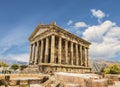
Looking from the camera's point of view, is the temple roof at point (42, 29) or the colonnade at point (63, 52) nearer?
the temple roof at point (42, 29)

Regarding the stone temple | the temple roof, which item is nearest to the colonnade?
the stone temple

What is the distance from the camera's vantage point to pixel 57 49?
48344 millimetres

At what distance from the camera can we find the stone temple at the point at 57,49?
135 feet

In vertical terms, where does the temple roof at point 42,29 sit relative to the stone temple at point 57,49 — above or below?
above

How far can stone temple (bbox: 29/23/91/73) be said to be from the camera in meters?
41.1

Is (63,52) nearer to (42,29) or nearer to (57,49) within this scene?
(57,49)

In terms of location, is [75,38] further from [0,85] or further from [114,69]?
[0,85]

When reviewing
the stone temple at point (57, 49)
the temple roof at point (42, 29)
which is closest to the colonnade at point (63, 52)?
the stone temple at point (57, 49)

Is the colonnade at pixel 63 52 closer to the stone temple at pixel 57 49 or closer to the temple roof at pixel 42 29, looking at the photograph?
the stone temple at pixel 57 49

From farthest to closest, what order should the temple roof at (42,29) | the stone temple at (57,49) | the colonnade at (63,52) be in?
the colonnade at (63,52) < the temple roof at (42,29) < the stone temple at (57,49)

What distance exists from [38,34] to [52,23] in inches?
410

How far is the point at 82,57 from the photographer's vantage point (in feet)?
190

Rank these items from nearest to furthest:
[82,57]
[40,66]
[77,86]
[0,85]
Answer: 1. [77,86]
2. [0,85]
3. [40,66]
4. [82,57]

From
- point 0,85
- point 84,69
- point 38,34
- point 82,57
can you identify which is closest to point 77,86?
point 0,85
